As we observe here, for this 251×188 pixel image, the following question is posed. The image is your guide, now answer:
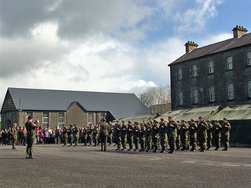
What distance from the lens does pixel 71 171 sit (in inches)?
469

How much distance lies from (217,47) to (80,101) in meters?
29.0

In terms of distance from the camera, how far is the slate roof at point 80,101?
5930cm

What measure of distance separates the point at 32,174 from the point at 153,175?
3.68m

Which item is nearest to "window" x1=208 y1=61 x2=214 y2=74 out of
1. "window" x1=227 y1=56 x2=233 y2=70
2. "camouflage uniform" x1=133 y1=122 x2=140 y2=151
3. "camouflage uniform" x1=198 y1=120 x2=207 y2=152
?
"window" x1=227 y1=56 x2=233 y2=70

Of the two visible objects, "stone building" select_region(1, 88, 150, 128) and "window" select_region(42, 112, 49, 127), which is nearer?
"stone building" select_region(1, 88, 150, 128)

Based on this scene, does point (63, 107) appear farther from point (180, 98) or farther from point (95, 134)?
point (95, 134)

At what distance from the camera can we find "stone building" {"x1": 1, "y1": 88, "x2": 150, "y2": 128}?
2302 inches

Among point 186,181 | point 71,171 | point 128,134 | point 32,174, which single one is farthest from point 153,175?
point 128,134

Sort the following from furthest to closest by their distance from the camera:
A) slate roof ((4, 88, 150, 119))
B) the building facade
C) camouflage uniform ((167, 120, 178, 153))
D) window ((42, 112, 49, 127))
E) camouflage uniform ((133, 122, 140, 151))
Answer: window ((42, 112, 49, 127)), slate roof ((4, 88, 150, 119)), the building facade, camouflage uniform ((133, 122, 140, 151)), camouflage uniform ((167, 120, 178, 153))

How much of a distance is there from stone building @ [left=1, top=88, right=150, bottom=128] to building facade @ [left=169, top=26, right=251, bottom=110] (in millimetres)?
21000

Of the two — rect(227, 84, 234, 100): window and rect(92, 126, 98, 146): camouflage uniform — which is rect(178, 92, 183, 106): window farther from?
rect(92, 126, 98, 146): camouflage uniform

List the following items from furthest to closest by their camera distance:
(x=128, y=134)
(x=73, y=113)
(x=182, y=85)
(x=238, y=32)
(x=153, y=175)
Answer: (x=73, y=113) → (x=182, y=85) → (x=238, y=32) → (x=128, y=134) → (x=153, y=175)

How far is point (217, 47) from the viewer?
43406mm

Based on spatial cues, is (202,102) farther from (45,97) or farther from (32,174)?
(32,174)
